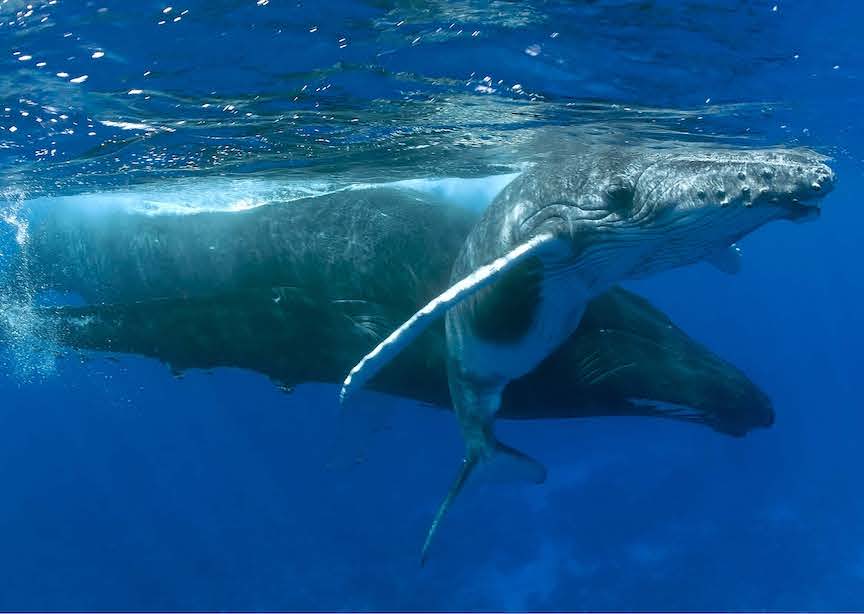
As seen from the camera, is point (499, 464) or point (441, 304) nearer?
point (441, 304)

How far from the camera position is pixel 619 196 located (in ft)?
23.4

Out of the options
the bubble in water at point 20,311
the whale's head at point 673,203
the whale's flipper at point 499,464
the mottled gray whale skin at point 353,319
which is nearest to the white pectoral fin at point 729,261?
the mottled gray whale skin at point 353,319

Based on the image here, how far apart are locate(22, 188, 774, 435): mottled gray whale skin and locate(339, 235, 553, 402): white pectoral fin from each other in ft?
8.93

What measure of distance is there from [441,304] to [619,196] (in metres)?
2.29

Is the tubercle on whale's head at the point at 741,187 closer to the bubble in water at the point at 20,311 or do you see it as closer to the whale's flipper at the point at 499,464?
the whale's flipper at the point at 499,464

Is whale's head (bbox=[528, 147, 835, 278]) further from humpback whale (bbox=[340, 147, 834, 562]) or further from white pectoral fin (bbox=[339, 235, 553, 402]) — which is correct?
white pectoral fin (bbox=[339, 235, 553, 402])

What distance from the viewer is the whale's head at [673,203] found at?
604 cm

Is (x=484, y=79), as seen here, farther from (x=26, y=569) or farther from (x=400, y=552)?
(x=26, y=569)

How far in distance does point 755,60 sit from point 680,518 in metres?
14.9

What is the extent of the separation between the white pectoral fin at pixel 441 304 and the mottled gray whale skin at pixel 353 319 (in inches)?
107

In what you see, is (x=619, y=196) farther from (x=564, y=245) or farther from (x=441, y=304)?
(x=441, y=304)

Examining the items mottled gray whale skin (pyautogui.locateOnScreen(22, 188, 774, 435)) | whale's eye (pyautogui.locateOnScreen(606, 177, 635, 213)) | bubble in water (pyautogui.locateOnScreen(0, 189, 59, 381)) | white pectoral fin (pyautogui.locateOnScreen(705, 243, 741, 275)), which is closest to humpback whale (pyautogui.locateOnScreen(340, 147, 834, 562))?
whale's eye (pyautogui.locateOnScreen(606, 177, 635, 213))

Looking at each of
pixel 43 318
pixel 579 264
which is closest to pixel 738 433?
pixel 579 264

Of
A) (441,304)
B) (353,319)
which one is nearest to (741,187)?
→ (441,304)
